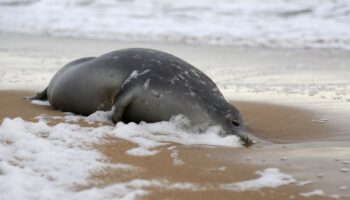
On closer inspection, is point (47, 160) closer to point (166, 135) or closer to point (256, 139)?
point (166, 135)

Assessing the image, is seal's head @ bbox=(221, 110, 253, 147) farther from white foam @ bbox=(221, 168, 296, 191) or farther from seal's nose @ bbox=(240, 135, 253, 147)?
white foam @ bbox=(221, 168, 296, 191)

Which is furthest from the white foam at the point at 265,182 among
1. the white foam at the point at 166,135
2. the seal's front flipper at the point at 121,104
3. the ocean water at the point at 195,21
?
the ocean water at the point at 195,21

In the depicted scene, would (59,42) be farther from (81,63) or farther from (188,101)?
(188,101)

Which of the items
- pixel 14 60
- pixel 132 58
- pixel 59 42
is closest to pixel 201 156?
pixel 132 58

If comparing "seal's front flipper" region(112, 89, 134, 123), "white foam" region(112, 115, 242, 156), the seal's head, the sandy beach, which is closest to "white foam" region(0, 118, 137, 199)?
the sandy beach

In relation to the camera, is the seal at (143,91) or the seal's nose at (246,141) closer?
the seal's nose at (246,141)

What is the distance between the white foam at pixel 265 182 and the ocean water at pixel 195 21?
7.49 m

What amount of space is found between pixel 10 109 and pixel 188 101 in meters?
1.31

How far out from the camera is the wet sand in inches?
99.8

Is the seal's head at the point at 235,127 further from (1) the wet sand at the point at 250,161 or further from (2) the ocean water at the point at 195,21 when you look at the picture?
(2) the ocean water at the point at 195,21

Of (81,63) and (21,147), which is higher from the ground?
(81,63)

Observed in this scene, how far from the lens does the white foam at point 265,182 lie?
8.49 feet

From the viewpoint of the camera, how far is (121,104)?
12.4ft

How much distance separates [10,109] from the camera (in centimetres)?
429
